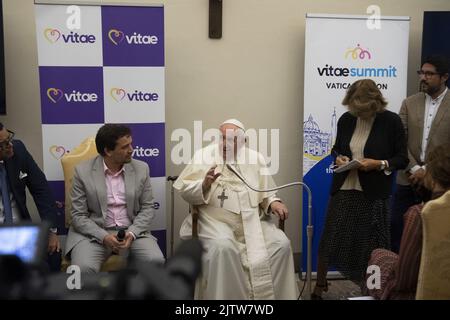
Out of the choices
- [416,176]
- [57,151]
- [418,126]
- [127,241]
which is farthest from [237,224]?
[418,126]

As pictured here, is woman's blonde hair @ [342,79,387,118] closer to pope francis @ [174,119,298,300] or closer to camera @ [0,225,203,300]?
pope francis @ [174,119,298,300]

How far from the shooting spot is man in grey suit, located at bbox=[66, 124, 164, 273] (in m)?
2.77

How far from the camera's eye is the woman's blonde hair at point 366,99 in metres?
2.95

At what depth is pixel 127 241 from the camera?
2.78 m

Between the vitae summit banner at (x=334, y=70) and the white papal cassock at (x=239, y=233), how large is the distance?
666mm

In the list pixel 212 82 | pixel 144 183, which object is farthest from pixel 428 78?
pixel 144 183

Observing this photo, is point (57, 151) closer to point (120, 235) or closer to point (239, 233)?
point (120, 235)

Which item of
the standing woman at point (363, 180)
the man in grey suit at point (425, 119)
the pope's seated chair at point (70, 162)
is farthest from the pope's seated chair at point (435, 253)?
the pope's seated chair at point (70, 162)

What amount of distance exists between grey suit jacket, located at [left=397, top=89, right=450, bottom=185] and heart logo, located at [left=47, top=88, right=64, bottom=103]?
2.34 metres

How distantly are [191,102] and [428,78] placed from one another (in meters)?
1.74

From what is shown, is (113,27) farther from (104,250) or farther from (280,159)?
(280,159)

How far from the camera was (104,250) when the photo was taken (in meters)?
2.79

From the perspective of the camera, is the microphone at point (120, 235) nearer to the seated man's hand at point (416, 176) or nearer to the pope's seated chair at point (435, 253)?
the pope's seated chair at point (435, 253)
